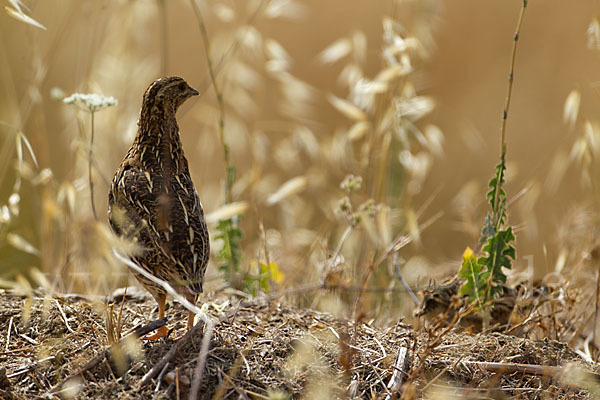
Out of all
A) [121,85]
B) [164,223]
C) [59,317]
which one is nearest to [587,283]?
[164,223]

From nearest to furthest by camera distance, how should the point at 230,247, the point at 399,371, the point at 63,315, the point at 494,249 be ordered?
1. the point at 399,371
2. the point at 63,315
3. the point at 494,249
4. the point at 230,247

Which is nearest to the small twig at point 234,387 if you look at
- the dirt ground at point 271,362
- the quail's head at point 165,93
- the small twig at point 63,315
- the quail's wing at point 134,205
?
the dirt ground at point 271,362

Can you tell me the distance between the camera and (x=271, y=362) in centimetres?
334

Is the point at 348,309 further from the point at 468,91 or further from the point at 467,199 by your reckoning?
the point at 468,91

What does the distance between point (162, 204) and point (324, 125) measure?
251cm

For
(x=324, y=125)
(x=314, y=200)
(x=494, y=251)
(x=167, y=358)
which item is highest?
(x=324, y=125)

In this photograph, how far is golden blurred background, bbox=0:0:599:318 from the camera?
492 cm

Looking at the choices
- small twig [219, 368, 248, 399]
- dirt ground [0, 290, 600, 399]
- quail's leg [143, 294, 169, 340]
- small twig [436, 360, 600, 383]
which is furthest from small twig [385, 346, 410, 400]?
quail's leg [143, 294, 169, 340]

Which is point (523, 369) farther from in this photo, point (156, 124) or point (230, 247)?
point (156, 124)

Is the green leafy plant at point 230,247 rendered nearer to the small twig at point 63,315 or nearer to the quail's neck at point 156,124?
the quail's neck at point 156,124

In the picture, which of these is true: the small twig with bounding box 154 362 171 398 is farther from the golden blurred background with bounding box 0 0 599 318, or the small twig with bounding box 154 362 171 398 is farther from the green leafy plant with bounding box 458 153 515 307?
the green leafy plant with bounding box 458 153 515 307

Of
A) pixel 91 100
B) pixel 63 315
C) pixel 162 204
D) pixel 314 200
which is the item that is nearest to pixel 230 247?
pixel 162 204

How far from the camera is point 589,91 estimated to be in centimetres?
898

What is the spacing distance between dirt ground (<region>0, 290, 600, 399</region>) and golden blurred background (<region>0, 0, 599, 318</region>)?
1.70 ft
